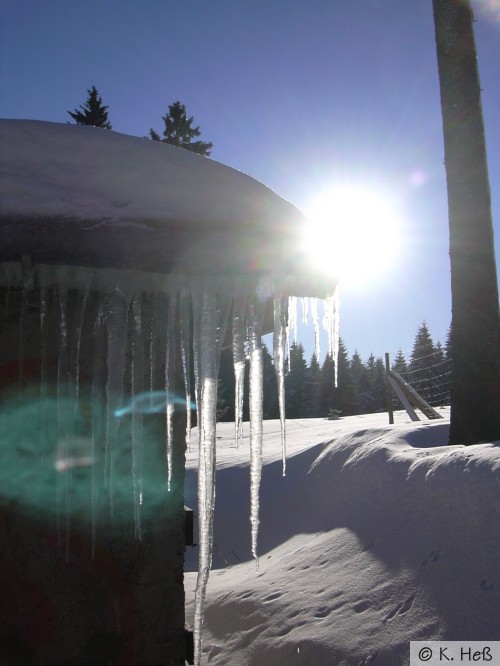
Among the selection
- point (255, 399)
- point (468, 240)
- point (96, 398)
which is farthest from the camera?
point (468, 240)

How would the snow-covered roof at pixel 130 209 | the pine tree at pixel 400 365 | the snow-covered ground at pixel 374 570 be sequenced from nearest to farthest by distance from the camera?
the snow-covered roof at pixel 130 209
the snow-covered ground at pixel 374 570
the pine tree at pixel 400 365

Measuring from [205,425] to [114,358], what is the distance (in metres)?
0.52

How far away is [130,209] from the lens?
147 centimetres

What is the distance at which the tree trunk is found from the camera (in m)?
4.43

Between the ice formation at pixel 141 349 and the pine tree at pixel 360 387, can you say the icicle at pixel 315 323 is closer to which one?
the ice formation at pixel 141 349

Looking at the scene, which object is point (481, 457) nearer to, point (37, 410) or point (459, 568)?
point (459, 568)

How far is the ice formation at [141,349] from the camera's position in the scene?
1886 mm

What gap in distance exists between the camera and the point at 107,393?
6.55 ft

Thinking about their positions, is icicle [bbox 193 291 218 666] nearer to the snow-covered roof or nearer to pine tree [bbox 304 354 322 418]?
the snow-covered roof

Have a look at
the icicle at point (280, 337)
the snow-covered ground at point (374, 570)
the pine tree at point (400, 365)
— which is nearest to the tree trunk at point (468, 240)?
the snow-covered ground at point (374, 570)

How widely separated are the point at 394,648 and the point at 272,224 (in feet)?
7.06

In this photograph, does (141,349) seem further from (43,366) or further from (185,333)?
(43,366)

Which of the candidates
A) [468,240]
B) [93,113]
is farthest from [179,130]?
[468,240]

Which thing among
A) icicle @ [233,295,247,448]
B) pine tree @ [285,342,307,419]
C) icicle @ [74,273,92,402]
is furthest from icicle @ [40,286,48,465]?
pine tree @ [285,342,307,419]
